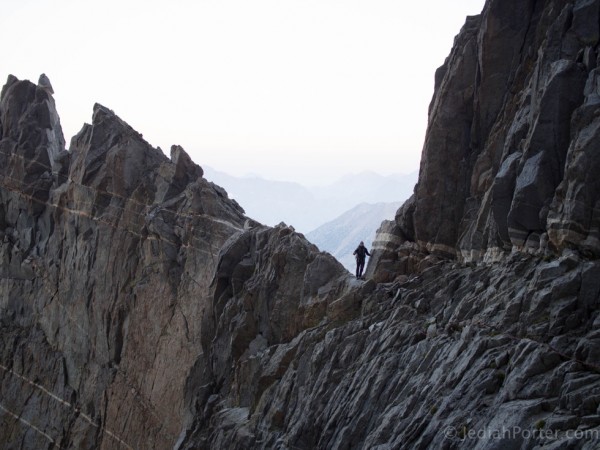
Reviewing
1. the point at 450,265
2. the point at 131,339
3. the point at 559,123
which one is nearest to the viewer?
the point at 559,123

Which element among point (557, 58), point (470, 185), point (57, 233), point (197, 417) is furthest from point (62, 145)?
point (557, 58)

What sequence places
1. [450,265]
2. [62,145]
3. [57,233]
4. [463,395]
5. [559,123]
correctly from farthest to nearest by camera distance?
[62,145] < [57,233] < [450,265] < [559,123] < [463,395]

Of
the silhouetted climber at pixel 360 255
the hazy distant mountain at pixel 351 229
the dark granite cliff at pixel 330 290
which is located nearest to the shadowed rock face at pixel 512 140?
the dark granite cliff at pixel 330 290

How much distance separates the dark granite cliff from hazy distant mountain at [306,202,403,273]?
71.3 metres

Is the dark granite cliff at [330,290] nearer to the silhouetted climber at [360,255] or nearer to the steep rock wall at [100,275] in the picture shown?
the steep rock wall at [100,275]

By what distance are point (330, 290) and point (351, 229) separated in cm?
11487

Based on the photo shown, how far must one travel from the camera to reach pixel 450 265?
39594 mm

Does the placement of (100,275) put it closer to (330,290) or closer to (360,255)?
(330,290)

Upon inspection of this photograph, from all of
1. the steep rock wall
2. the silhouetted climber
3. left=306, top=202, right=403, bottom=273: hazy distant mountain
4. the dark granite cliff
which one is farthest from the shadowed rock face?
left=306, top=202, right=403, bottom=273: hazy distant mountain

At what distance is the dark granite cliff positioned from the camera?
29453 millimetres

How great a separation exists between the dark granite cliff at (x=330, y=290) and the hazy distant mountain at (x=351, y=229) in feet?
234

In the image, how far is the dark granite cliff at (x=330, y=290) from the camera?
2945 centimetres

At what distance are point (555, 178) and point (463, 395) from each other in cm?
934

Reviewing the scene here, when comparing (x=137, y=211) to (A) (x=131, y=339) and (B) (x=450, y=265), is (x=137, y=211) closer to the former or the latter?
(A) (x=131, y=339)
